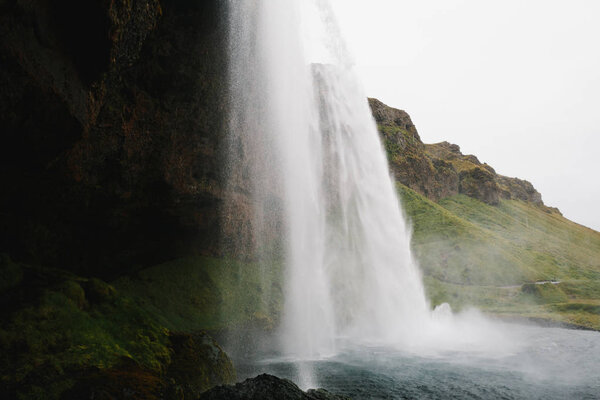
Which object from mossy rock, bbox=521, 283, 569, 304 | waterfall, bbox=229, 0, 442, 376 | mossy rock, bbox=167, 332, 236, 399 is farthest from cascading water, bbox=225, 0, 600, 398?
mossy rock, bbox=521, 283, 569, 304

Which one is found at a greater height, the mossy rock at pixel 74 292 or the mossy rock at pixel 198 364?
the mossy rock at pixel 74 292

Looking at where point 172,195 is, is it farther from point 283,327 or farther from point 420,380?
point 420,380

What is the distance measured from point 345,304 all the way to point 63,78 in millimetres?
24866

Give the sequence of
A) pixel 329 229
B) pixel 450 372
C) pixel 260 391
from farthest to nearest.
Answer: pixel 329 229, pixel 450 372, pixel 260 391

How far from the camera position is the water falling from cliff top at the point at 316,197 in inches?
930

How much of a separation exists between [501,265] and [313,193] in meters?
39.5

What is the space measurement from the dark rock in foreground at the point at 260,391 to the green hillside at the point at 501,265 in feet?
121

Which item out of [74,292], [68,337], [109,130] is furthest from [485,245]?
[68,337]

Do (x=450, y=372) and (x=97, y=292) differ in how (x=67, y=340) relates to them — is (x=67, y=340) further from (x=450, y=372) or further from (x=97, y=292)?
(x=450, y=372)

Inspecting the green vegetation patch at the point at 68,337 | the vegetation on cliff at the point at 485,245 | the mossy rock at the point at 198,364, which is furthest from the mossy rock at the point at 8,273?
the vegetation on cliff at the point at 485,245

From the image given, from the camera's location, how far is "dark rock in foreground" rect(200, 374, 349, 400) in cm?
682

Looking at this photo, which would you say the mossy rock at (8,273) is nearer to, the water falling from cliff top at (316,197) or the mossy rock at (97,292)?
the mossy rock at (97,292)

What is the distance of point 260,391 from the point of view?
695cm

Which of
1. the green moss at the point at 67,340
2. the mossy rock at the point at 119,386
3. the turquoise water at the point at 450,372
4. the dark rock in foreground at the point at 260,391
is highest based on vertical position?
the green moss at the point at 67,340
